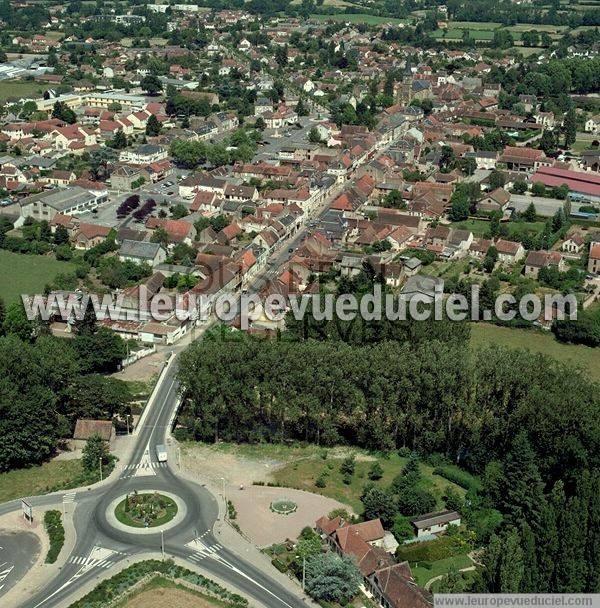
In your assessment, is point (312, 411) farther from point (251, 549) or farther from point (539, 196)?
point (539, 196)

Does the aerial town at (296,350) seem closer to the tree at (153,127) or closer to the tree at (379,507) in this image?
the tree at (379,507)

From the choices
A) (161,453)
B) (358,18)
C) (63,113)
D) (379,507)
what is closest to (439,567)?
(379,507)

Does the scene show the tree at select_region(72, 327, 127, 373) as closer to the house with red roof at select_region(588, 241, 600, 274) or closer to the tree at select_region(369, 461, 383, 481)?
the tree at select_region(369, 461, 383, 481)

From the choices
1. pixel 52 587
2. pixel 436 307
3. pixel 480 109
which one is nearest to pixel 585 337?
pixel 436 307

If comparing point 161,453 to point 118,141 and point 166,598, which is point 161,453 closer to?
point 166,598

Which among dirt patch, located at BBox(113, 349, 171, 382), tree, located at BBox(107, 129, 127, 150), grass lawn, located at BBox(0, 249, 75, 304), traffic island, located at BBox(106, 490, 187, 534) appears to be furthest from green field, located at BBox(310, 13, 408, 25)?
traffic island, located at BBox(106, 490, 187, 534)

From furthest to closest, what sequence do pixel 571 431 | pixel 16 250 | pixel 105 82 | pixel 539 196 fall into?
1. pixel 105 82
2. pixel 539 196
3. pixel 16 250
4. pixel 571 431

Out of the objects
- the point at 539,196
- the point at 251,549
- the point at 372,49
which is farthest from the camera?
the point at 372,49

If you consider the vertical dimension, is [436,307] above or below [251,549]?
above
